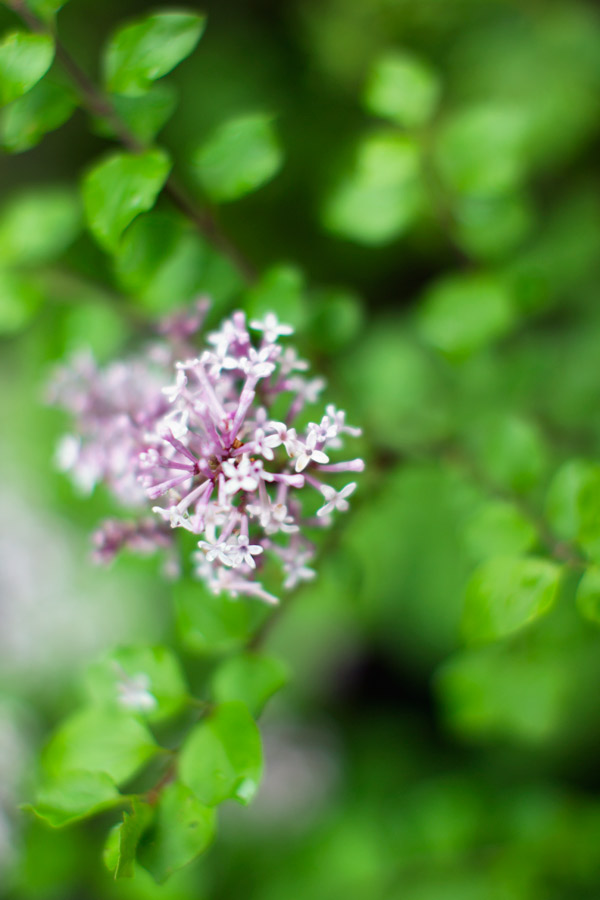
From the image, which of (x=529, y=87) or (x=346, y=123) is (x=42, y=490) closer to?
(x=346, y=123)

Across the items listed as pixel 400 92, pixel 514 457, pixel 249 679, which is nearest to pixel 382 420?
pixel 514 457

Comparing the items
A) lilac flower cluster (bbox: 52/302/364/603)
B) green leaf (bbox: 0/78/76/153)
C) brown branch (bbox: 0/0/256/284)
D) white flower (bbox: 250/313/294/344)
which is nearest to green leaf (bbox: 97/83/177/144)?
brown branch (bbox: 0/0/256/284)

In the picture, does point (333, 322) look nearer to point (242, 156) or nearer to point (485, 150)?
point (242, 156)

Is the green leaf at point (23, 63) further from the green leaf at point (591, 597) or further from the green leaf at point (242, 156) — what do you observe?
the green leaf at point (591, 597)

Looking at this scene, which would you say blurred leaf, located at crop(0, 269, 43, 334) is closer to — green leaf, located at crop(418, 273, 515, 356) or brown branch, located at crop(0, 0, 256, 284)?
brown branch, located at crop(0, 0, 256, 284)

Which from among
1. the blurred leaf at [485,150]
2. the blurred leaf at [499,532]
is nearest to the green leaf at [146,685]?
the blurred leaf at [499,532]

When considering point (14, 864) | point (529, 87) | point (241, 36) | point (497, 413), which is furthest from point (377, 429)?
point (241, 36)
